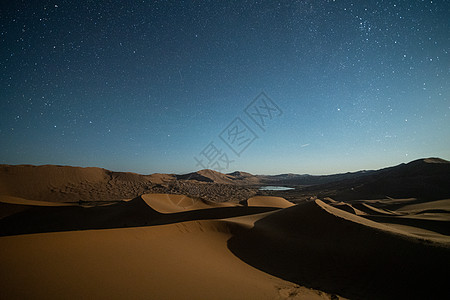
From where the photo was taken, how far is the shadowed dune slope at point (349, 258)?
13.9 feet

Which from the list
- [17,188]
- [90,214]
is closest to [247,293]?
[90,214]

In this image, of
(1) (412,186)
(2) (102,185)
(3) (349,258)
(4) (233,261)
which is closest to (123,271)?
(4) (233,261)

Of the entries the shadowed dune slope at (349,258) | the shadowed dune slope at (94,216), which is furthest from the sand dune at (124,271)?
the shadowed dune slope at (94,216)

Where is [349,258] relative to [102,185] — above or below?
below

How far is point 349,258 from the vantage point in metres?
5.57

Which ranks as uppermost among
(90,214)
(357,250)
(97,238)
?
(97,238)

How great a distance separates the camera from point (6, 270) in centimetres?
271

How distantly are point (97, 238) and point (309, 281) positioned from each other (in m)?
5.70

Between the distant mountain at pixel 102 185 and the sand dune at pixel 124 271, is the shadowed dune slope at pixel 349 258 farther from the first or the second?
the distant mountain at pixel 102 185

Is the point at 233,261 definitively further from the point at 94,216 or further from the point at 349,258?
the point at 94,216

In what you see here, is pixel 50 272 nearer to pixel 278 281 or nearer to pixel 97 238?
pixel 97 238

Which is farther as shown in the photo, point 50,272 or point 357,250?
point 357,250

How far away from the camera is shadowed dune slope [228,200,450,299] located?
4.23 metres

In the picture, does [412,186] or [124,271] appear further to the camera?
[412,186]
